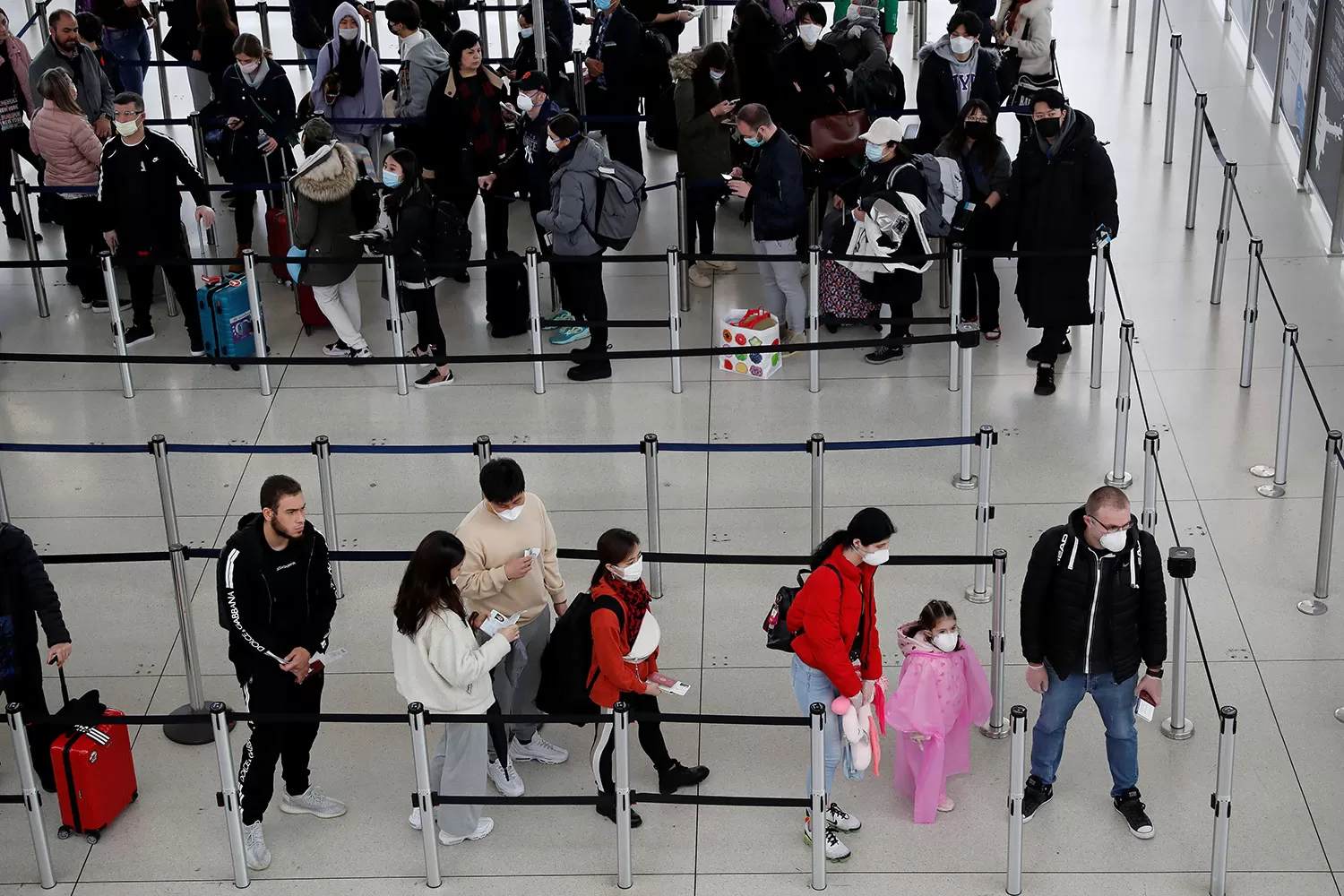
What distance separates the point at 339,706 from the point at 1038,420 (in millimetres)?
4828

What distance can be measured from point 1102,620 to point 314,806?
3639 millimetres

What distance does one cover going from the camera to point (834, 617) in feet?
23.7

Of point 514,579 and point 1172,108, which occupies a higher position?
point 1172,108

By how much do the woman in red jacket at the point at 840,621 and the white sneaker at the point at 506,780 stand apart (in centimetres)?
145

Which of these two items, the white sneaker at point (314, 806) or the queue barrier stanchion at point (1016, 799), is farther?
the white sneaker at point (314, 806)

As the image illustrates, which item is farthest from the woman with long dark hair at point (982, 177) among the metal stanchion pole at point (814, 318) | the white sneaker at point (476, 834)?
the white sneaker at point (476, 834)

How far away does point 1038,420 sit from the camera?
36.3 ft

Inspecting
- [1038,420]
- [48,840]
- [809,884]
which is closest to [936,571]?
[1038,420]

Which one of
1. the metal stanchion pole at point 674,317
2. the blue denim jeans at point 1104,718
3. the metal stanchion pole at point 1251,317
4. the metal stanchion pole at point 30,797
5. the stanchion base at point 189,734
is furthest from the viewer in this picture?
the metal stanchion pole at point 674,317

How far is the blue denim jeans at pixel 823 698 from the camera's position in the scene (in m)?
7.45

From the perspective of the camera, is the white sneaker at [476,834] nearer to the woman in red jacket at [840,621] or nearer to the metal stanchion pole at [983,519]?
the woman in red jacket at [840,621]

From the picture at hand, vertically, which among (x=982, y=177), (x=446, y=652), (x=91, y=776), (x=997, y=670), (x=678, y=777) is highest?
(x=982, y=177)

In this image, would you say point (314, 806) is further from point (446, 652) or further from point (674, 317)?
point (674, 317)

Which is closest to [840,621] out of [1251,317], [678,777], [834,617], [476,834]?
[834,617]
